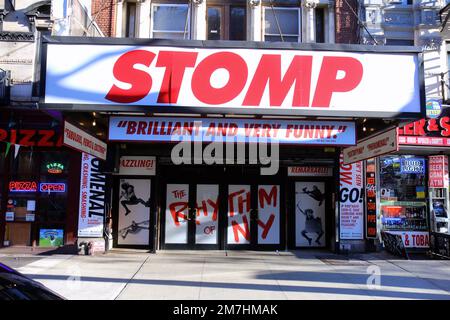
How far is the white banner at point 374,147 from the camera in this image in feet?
28.5

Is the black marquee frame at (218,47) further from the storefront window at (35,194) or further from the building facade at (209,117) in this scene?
the storefront window at (35,194)

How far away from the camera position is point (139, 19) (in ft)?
42.7

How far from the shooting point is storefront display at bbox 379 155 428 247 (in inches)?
504

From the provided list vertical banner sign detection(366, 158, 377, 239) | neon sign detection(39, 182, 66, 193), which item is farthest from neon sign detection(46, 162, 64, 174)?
vertical banner sign detection(366, 158, 377, 239)

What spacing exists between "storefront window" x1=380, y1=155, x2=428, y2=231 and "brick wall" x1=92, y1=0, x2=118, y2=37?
906 centimetres

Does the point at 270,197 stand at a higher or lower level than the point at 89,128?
lower

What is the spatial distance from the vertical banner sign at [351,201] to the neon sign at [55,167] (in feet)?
26.5

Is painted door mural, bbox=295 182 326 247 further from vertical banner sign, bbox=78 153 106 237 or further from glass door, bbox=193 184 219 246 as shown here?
vertical banner sign, bbox=78 153 106 237

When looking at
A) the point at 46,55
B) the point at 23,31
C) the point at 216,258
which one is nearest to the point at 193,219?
the point at 216,258

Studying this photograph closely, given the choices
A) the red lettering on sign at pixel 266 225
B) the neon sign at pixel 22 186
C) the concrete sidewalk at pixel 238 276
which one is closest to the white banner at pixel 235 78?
the concrete sidewalk at pixel 238 276

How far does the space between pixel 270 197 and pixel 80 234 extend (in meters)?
5.59

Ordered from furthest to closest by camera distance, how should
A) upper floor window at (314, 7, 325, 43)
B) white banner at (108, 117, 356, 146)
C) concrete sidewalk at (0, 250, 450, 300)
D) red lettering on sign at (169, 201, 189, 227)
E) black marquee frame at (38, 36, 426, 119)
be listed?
upper floor window at (314, 7, 325, 43), red lettering on sign at (169, 201, 189, 227), white banner at (108, 117, 356, 146), black marquee frame at (38, 36, 426, 119), concrete sidewalk at (0, 250, 450, 300)

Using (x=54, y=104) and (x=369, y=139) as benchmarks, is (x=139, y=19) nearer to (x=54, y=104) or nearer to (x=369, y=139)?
(x=54, y=104)

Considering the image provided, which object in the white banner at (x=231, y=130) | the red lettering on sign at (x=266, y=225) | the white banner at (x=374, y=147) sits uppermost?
the white banner at (x=231, y=130)
